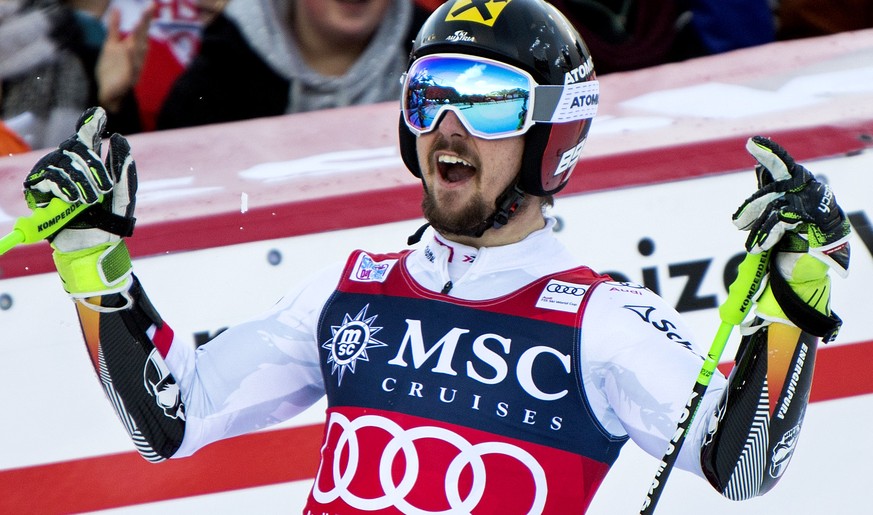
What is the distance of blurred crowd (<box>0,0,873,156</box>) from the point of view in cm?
381

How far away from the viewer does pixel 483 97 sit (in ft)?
8.07

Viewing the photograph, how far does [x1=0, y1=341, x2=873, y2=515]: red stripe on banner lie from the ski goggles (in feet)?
3.87

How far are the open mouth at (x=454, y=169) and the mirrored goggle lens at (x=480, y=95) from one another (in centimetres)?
7

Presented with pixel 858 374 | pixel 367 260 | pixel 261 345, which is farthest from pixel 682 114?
pixel 261 345

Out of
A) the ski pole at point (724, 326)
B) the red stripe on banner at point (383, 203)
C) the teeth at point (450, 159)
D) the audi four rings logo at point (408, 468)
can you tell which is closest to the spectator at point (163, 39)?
the red stripe on banner at point (383, 203)

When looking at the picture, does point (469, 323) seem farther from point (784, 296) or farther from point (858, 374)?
point (858, 374)

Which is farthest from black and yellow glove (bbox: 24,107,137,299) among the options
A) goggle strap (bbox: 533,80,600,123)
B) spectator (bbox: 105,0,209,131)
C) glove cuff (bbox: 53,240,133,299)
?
spectator (bbox: 105,0,209,131)

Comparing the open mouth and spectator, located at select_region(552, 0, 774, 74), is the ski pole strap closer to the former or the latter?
the open mouth

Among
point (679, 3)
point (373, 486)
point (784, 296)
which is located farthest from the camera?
point (679, 3)

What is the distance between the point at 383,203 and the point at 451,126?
2.85ft

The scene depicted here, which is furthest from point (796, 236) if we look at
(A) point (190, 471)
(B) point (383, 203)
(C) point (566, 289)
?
(A) point (190, 471)

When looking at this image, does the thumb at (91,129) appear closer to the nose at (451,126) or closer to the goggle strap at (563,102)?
the nose at (451,126)

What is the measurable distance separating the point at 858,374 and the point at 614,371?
135 cm

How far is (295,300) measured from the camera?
265 centimetres
